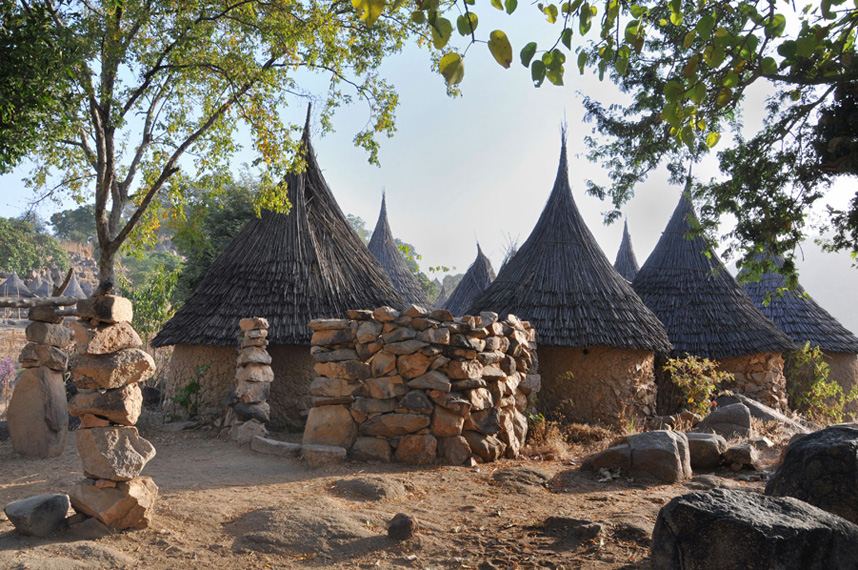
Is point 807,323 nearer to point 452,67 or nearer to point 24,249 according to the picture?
point 452,67

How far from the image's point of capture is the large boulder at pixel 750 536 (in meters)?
2.91

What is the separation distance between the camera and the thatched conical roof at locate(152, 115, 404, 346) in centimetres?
995

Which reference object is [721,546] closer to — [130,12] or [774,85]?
[774,85]

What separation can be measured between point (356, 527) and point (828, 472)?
10.9 feet

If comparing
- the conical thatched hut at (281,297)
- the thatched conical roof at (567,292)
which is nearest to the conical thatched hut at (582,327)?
the thatched conical roof at (567,292)

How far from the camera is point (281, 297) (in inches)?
400

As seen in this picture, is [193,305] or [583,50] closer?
[583,50]

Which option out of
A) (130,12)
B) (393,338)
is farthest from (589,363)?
(130,12)

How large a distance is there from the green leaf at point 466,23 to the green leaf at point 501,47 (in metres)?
0.15

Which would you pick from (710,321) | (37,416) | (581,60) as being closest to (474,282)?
(710,321)

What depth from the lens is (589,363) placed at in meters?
10.2

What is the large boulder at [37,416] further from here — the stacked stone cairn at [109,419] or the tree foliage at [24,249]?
the tree foliage at [24,249]

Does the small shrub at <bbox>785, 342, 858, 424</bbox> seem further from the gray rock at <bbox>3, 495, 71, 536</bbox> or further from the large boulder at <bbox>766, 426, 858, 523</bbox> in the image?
the gray rock at <bbox>3, 495, 71, 536</bbox>

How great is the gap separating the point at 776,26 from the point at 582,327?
6.43 meters
